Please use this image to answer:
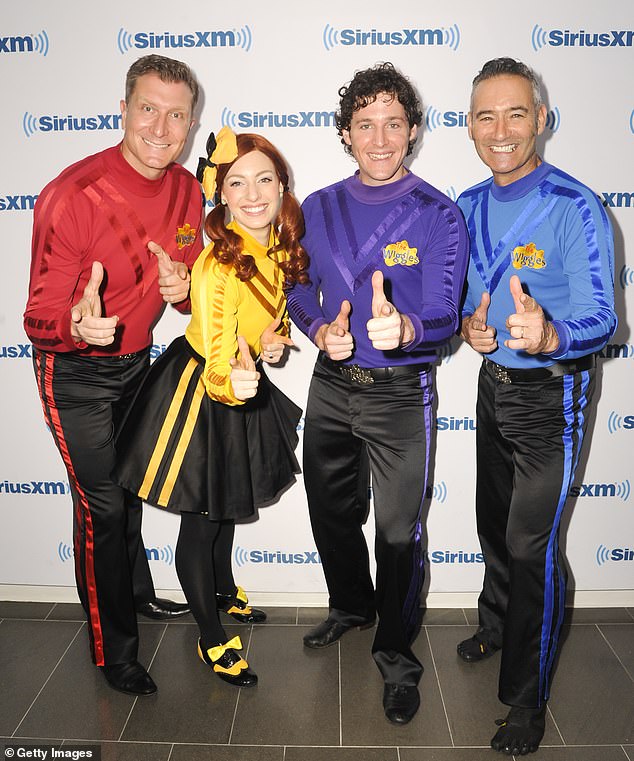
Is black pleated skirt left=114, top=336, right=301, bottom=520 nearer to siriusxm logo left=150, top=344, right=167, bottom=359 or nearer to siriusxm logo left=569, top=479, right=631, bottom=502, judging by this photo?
siriusxm logo left=150, top=344, right=167, bottom=359

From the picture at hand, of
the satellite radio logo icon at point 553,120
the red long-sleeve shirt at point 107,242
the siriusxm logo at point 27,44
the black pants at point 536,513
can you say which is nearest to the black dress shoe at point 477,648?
the black pants at point 536,513

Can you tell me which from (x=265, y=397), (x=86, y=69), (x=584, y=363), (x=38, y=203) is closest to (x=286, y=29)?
(x=86, y=69)

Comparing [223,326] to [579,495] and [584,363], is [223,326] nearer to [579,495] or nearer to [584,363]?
[584,363]

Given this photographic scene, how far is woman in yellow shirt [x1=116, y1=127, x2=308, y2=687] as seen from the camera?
7.54 ft

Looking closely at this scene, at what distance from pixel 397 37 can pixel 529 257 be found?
1042mm

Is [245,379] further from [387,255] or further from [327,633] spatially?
[327,633]

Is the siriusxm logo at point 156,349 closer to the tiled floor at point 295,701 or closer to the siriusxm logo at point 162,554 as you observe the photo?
the siriusxm logo at point 162,554

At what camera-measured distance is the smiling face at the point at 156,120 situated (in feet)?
8.01

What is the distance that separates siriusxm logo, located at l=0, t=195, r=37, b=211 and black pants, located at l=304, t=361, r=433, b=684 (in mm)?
1327

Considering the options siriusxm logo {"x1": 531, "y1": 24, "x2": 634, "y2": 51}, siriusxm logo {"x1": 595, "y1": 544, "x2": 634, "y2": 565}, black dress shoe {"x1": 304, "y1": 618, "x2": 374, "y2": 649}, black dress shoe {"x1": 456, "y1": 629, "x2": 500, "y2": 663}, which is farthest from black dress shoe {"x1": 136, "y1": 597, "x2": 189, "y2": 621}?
siriusxm logo {"x1": 531, "y1": 24, "x2": 634, "y2": 51}

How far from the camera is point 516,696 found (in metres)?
2.41

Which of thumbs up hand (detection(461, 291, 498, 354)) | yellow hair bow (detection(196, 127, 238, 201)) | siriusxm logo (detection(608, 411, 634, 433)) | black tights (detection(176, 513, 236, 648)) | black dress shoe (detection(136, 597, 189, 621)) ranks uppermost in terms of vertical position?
yellow hair bow (detection(196, 127, 238, 201))

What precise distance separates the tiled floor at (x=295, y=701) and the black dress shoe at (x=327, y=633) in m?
0.04

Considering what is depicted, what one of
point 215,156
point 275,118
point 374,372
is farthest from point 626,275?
point 215,156
